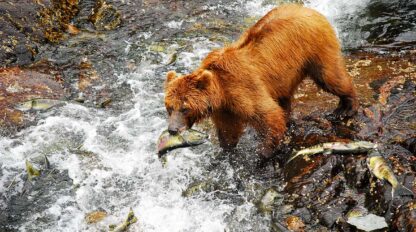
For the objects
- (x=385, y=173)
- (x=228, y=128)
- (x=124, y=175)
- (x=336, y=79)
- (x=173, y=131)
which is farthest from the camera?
(x=124, y=175)

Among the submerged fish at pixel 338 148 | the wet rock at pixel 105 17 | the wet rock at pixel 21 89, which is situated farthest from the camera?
the wet rock at pixel 105 17

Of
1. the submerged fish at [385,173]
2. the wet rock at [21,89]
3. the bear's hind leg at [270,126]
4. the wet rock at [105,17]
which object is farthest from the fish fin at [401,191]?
the wet rock at [105,17]

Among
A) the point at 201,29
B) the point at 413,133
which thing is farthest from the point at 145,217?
the point at 201,29

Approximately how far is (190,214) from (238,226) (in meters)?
0.71

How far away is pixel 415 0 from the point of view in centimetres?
1098

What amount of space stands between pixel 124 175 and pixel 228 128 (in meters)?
1.76

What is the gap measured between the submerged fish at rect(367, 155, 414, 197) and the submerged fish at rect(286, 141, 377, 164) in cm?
26

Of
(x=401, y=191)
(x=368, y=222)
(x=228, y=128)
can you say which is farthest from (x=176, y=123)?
(x=401, y=191)

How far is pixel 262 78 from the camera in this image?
6316 millimetres

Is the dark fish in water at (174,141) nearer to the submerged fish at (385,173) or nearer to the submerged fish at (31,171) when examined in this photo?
the submerged fish at (31,171)

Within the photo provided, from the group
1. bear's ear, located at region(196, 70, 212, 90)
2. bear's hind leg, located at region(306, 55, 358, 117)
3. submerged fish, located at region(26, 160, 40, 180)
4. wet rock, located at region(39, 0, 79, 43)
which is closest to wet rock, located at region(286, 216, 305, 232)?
bear's ear, located at region(196, 70, 212, 90)

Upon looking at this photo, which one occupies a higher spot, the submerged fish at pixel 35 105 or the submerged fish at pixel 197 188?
the submerged fish at pixel 35 105

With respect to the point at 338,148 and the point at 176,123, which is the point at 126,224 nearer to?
the point at 176,123

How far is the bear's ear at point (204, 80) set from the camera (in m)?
5.73
